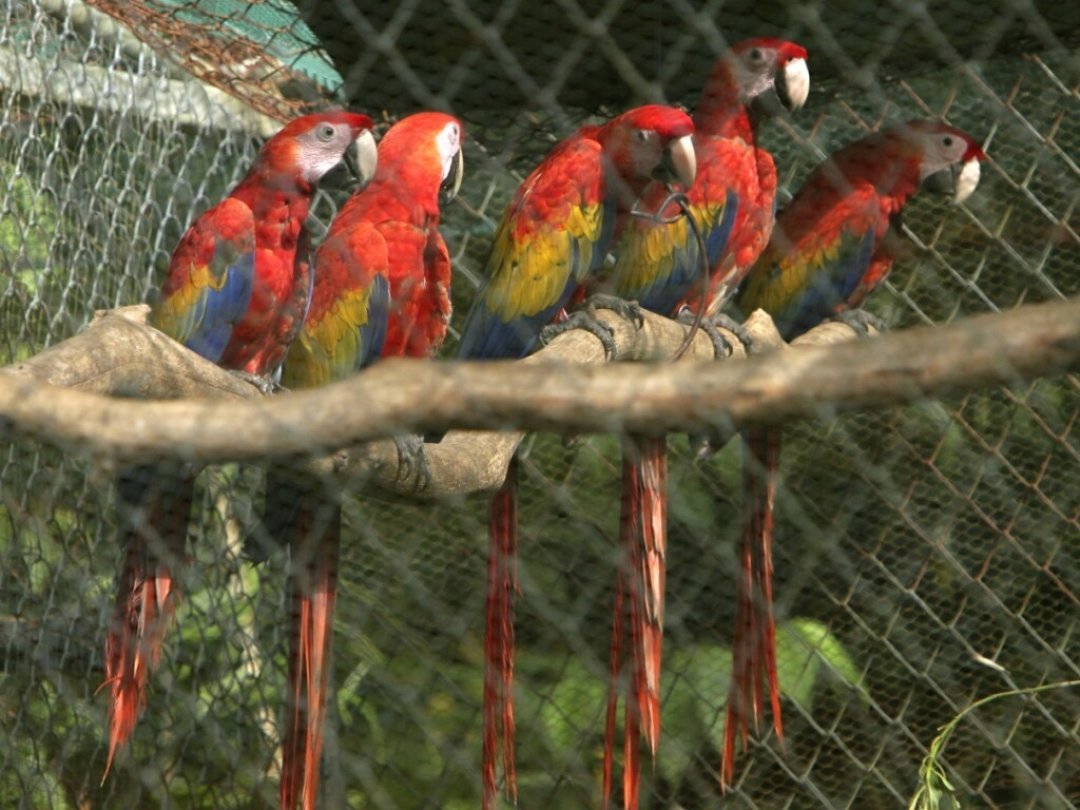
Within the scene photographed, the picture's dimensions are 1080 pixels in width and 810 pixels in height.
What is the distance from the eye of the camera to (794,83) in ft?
5.16

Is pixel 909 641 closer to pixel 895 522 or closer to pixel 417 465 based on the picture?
pixel 895 522

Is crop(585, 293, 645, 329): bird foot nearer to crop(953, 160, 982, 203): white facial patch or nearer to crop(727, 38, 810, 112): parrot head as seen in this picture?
crop(727, 38, 810, 112): parrot head

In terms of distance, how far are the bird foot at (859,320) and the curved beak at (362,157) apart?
0.62m

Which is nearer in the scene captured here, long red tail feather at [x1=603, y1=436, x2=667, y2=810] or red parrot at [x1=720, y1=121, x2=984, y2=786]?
long red tail feather at [x1=603, y1=436, x2=667, y2=810]

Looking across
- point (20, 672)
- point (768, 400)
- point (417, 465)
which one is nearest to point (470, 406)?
point (768, 400)

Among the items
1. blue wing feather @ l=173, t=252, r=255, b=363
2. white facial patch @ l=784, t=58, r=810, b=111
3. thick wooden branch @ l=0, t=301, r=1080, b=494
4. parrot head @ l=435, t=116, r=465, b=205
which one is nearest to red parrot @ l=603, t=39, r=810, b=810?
white facial patch @ l=784, t=58, r=810, b=111

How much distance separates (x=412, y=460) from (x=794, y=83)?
656 mm

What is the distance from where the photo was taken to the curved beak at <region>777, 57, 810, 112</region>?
157cm

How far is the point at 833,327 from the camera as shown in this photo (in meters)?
1.75

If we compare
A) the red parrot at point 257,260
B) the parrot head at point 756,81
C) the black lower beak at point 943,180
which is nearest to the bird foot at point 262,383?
the red parrot at point 257,260

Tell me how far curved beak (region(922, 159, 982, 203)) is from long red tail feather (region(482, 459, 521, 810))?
0.64 meters

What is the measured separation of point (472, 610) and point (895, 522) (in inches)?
20.7

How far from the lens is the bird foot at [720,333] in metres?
1.52

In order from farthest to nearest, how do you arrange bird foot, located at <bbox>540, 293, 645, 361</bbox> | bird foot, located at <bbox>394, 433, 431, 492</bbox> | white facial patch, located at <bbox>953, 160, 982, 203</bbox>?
1. white facial patch, located at <bbox>953, 160, 982, 203</bbox>
2. bird foot, located at <bbox>540, 293, 645, 361</bbox>
3. bird foot, located at <bbox>394, 433, 431, 492</bbox>
